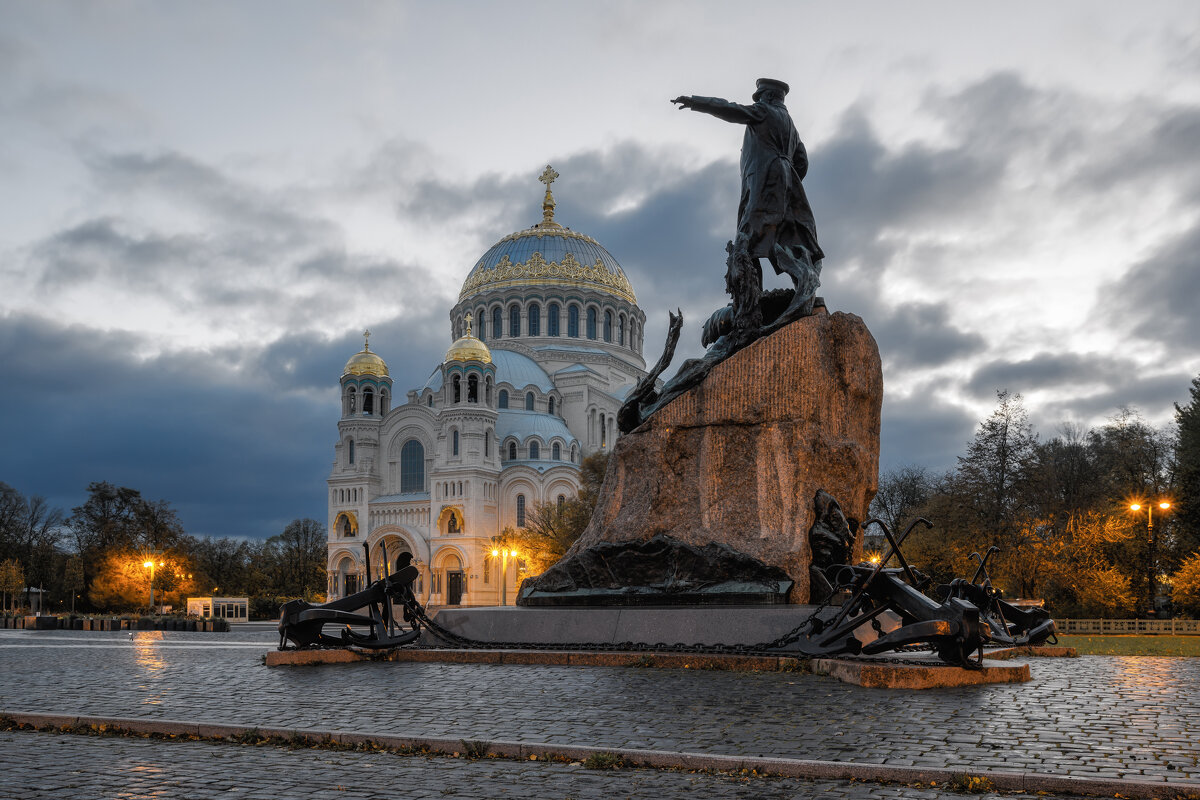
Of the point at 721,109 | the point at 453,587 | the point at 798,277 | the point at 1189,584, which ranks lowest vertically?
the point at 453,587

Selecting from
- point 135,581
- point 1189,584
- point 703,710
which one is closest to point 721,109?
point 703,710

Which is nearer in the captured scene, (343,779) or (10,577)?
(343,779)

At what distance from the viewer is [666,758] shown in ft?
18.8

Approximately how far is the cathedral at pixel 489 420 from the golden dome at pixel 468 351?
3.6 inches

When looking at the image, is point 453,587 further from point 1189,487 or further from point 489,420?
point 1189,487

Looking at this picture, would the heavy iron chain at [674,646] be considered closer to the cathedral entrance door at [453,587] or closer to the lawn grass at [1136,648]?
the lawn grass at [1136,648]

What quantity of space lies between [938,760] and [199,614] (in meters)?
43.9

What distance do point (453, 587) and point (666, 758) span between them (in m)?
59.8

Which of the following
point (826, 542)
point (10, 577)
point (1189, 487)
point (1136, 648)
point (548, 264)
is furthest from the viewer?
point (548, 264)

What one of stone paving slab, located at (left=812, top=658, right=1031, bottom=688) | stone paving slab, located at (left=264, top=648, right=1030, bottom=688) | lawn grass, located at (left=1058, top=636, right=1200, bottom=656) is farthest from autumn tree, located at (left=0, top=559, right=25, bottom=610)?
stone paving slab, located at (left=812, top=658, right=1031, bottom=688)

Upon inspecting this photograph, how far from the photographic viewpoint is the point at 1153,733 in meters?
6.53

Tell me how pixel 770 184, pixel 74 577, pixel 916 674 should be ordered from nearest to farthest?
pixel 916 674, pixel 770 184, pixel 74 577

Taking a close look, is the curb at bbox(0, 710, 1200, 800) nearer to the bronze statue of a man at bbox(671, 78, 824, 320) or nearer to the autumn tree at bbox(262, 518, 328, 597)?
the bronze statue of a man at bbox(671, 78, 824, 320)

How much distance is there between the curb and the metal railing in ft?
70.6
